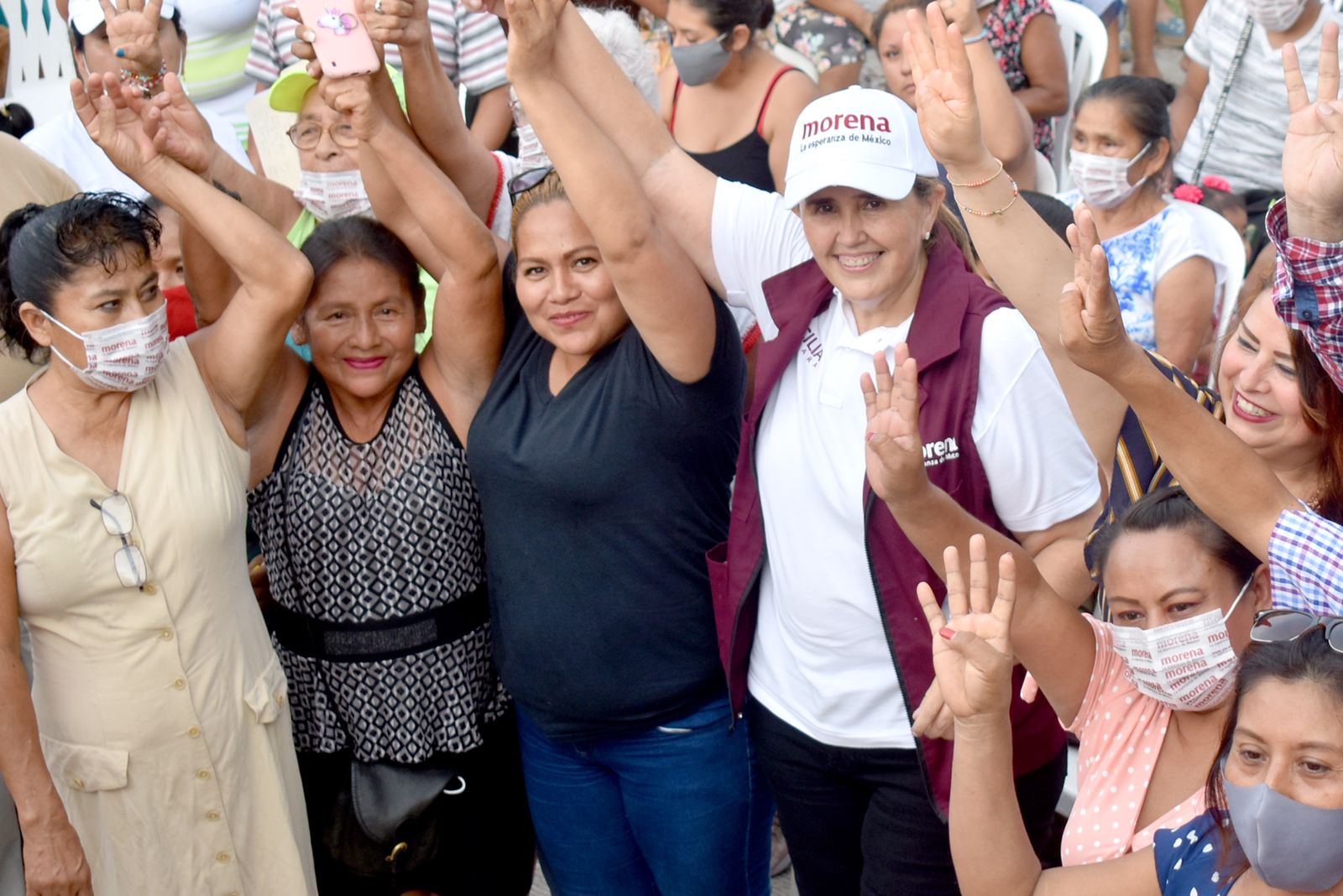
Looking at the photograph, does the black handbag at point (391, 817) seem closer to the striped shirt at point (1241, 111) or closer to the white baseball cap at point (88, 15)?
the white baseball cap at point (88, 15)

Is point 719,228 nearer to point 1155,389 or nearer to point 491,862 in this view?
point 1155,389

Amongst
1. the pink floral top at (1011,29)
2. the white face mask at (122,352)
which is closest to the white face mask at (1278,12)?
the pink floral top at (1011,29)

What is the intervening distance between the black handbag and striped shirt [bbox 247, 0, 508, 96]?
8.45ft

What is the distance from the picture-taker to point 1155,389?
6.24 ft

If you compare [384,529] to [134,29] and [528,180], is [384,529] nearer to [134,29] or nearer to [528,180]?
[528,180]

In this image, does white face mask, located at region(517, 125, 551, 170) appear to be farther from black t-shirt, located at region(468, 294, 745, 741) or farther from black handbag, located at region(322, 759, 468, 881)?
black handbag, located at region(322, 759, 468, 881)

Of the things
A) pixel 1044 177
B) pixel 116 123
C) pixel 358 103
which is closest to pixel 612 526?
pixel 358 103

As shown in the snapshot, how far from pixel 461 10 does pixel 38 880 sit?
311 centimetres

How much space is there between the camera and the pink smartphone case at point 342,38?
2.72 metres

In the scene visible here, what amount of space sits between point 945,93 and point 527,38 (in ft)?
2.47

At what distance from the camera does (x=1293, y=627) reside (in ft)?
5.95

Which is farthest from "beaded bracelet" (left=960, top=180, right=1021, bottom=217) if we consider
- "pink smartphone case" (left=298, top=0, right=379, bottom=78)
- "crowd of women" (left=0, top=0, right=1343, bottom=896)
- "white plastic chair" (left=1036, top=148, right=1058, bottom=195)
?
"white plastic chair" (left=1036, top=148, right=1058, bottom=195)

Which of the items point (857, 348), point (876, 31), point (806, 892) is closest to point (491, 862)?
point (806, 892)

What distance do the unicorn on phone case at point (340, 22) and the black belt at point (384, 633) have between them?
1145mm
